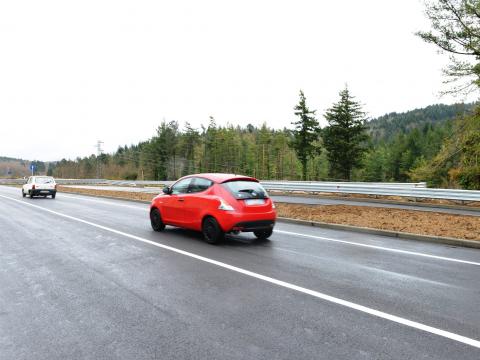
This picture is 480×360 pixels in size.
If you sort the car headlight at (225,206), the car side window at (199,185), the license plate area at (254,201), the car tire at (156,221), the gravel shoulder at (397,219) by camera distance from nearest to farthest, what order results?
the car headlight at (225,206) < the license plate area at (254,201) < the car side window at (199,185) < the gravel shoulder at (397,219) < the car tire at (156,221)

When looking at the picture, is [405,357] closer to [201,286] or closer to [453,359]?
[453,359]

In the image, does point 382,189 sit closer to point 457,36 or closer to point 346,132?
point 457,36

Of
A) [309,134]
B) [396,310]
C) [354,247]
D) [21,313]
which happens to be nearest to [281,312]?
[396,310]

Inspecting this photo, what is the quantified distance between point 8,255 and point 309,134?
151ft

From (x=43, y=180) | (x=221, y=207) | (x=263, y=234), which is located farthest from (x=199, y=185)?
(x=43, y=180)

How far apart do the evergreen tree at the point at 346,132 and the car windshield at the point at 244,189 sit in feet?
124

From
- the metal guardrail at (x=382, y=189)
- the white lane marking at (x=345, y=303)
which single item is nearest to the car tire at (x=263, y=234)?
the white lane marking at (x=345, y=303)

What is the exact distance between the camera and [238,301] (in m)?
4.75

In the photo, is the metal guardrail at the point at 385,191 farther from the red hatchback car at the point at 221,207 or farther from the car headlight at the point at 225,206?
the car headlight at the point at 225,206

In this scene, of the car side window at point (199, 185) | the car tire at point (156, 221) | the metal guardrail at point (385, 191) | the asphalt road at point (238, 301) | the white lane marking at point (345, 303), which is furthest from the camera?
the metal guardrail at point (385, 191)

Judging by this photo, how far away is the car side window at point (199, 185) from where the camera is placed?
9.06 m

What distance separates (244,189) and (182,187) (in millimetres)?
1889

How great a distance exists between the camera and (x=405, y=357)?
330 centimetres

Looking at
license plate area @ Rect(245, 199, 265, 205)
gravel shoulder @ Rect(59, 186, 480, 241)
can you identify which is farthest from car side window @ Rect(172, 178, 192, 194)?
gravel shoulder @ Rect(59, 186, 480, 241)
